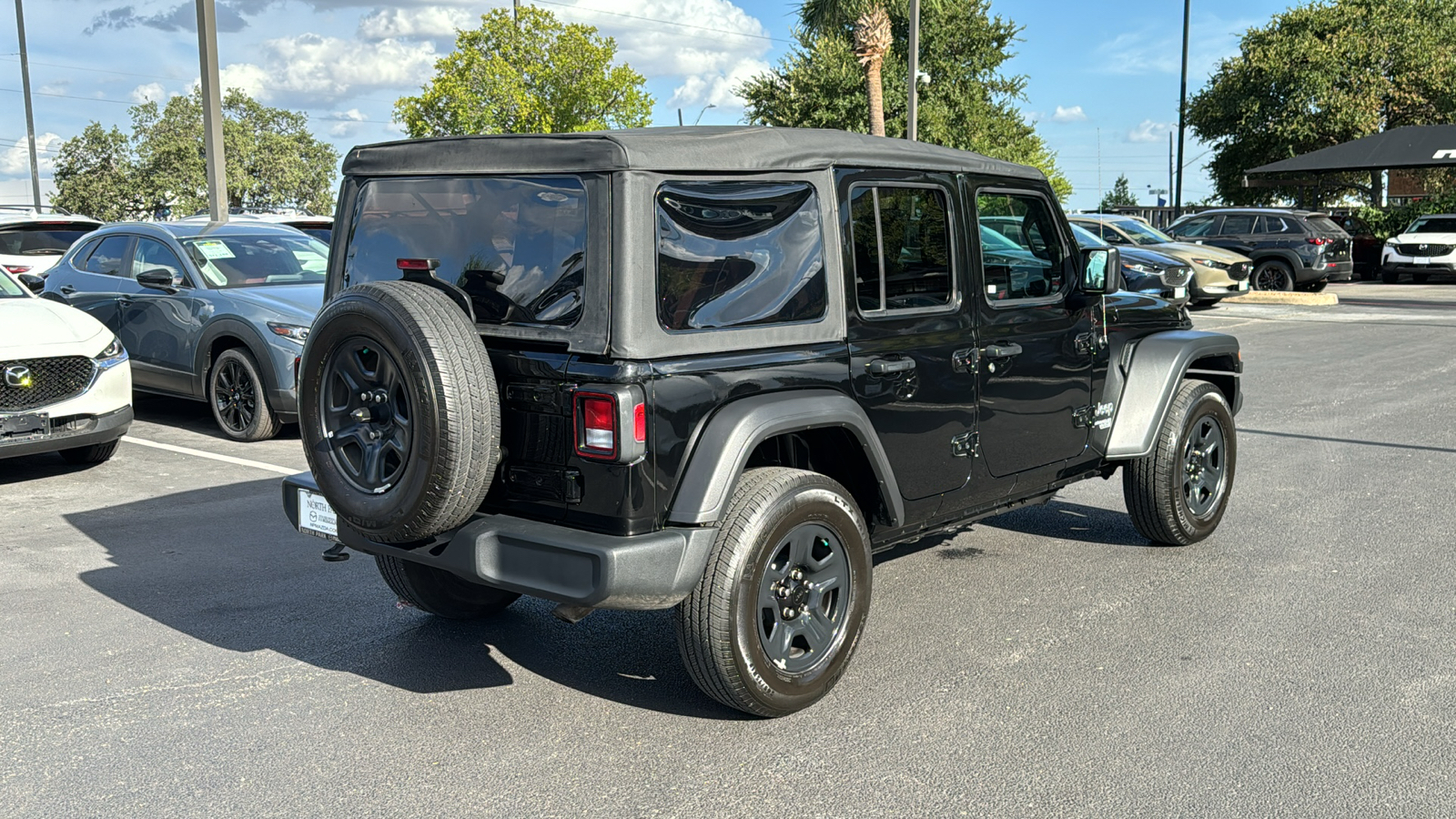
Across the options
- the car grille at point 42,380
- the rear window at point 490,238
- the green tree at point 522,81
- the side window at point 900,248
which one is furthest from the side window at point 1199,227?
the rear window at point 490,238

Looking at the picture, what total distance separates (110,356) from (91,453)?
2.55 feet

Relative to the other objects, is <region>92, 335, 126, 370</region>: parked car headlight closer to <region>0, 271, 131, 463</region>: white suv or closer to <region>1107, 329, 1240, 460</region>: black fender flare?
<region>0, 271, 131, 463</region>: white suv

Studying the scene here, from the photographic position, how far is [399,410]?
3.84 meters

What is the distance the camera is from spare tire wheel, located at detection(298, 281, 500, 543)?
3678 millimetres

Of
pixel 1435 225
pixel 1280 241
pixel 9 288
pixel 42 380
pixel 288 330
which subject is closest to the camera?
pixel 42 380

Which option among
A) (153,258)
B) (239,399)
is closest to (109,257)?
(153,258)

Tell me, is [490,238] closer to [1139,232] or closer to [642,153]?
[642,153]

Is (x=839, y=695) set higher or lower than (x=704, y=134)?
lower

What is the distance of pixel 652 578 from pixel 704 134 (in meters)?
1.42

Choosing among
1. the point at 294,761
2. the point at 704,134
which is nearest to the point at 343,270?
the point at 704,134

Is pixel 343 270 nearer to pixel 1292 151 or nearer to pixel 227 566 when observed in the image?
pixel 227 566

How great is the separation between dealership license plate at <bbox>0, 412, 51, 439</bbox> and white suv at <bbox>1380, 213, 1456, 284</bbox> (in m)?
28.2

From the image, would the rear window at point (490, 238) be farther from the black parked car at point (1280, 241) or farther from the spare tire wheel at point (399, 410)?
the black parked car at point (1280, 241)

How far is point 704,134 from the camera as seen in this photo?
13.2 feet
